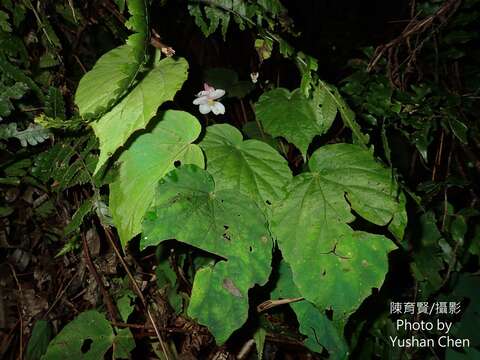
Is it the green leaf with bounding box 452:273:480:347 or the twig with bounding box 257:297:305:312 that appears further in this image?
the green leaf with bounding box 452:273:480:347

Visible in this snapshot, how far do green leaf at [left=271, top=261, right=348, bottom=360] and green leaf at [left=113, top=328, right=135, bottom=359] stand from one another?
0.43 meters

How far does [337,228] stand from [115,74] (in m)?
0.50

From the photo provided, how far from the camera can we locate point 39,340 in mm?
1105

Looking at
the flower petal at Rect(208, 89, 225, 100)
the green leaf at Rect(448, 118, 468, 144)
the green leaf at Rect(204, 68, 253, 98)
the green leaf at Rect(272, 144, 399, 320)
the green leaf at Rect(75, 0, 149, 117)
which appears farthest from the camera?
the green leaf at Rect(204, 68, 253, 98)

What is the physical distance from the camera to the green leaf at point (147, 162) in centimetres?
71

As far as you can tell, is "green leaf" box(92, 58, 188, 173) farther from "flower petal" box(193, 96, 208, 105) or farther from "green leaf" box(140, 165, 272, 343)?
"flower petal" box(193, 96, 208, 105)

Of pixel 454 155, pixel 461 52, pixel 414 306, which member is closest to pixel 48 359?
pixel 414 306

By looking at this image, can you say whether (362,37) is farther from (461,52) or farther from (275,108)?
(275,108)

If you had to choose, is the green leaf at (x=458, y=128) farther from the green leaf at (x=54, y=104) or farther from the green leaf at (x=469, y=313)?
the green leaf at (x=54, y=104)

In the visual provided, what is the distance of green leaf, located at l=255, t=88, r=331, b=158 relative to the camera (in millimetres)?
856

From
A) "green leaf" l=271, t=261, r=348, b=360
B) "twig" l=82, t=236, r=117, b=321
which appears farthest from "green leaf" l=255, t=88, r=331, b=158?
"twig" l=82, t=236, r=117, b=321

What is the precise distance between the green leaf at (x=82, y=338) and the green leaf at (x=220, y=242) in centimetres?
44

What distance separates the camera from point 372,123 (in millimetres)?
1088

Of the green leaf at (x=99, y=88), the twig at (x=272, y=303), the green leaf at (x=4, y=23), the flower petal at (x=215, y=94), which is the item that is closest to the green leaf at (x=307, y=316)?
the twig at (x=272, y=303)
